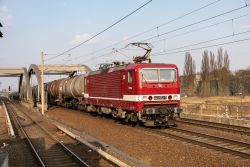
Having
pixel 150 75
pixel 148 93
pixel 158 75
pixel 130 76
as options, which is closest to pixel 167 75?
pixel 158 75

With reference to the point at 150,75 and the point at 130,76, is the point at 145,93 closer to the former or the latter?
the point at 150,75

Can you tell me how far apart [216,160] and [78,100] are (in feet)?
81.0

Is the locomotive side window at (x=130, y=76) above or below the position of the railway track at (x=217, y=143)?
above

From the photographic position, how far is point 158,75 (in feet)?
64.1

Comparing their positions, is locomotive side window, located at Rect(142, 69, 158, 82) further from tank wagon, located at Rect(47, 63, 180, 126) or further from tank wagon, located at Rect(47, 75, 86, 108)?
tank wagon, located at Rect(47, 75, 86, 108)

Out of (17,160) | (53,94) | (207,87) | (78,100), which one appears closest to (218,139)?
(17,160)

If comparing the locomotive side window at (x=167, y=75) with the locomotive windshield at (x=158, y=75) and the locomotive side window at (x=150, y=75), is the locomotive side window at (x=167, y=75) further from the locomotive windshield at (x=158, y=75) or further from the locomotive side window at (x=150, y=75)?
the locomotive side window at (x=150, y=75)

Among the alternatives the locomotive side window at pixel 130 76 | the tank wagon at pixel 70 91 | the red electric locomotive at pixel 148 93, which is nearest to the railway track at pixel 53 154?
the red electric locomotive at pixel 148 93

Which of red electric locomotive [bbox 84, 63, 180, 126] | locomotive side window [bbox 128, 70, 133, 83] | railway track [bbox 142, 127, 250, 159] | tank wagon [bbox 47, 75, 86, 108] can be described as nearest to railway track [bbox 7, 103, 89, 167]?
red electric locomotive [bbox 84, 63, 180, 126]

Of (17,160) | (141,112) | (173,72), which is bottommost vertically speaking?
(17,160)

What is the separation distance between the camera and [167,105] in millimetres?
19359

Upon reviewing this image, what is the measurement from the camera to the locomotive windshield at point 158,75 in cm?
1919

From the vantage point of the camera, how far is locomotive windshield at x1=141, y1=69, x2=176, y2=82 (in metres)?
19.2

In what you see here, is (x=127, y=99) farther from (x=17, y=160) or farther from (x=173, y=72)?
(x=17, y=160)
